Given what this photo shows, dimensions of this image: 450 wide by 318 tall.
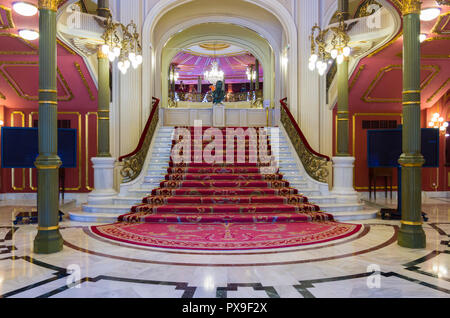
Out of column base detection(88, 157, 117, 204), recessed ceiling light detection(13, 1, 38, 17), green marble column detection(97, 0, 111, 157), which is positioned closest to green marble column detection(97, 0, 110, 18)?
green marble column detection(97, 0, 111, 157)

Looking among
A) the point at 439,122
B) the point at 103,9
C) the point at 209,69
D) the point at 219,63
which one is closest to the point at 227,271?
the point at 103,9

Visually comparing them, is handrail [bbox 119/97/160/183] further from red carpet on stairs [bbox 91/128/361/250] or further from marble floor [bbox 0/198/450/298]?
marble floor [bbox 0/198/450/298]

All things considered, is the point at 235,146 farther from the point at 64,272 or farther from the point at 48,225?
the point at 64,272

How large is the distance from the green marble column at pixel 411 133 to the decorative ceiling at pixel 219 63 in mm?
13844

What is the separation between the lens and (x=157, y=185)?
7.13 metres

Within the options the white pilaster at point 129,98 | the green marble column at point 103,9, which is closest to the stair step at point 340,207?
the white pilaster at point 129,98

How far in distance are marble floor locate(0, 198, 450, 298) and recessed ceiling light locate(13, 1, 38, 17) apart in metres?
3.34

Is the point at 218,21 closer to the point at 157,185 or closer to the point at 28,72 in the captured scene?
the point at 28,72

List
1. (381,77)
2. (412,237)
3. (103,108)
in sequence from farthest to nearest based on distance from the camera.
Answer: (381,77), (103,108), (412,237)

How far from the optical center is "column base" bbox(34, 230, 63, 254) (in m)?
3.89

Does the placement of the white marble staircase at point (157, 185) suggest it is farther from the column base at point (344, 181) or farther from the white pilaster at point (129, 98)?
the white pilaster at point (129, 98)

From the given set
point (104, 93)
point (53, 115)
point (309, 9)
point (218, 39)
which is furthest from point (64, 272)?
point (218, 39)

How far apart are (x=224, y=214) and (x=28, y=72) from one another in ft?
19.6

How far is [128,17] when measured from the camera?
8789 mm
